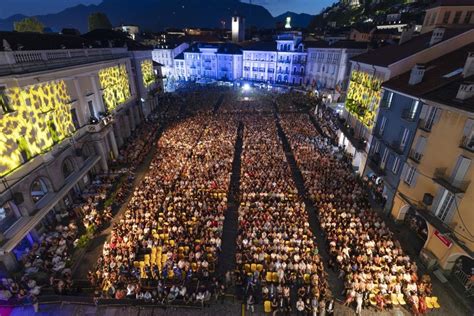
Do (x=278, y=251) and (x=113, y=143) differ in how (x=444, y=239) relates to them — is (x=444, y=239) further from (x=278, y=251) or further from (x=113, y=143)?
(x=113, y=143)

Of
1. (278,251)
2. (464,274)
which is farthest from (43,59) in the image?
(464,274)

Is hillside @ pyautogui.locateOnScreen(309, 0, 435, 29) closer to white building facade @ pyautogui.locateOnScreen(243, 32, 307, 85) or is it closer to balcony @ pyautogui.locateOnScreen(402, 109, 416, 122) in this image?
white building facade @ pyautogui.locateOnScreen(243, 32, 307, 85)

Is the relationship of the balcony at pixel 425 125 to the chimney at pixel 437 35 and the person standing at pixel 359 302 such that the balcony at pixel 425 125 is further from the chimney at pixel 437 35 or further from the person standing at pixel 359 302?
the person standing at pixel 359 302

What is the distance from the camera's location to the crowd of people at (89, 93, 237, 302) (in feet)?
54.6

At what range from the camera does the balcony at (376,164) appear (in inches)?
970

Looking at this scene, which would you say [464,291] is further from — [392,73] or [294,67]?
[294,67]

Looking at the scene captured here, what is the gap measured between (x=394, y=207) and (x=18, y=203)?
31198 millimetres

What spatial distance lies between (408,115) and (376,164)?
21.0 feet

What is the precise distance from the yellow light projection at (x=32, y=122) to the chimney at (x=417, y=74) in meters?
31.9

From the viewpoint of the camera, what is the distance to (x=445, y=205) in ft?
56.2

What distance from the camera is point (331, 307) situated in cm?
1482

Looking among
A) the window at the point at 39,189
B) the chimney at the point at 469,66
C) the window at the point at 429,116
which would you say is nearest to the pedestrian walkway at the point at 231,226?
the window at the point at 39,189

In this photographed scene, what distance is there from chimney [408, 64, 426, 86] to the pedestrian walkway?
19.2 meters

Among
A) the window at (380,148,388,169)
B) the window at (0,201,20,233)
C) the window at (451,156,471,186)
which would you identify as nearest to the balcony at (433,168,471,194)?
the window at (451,156,471,186)
